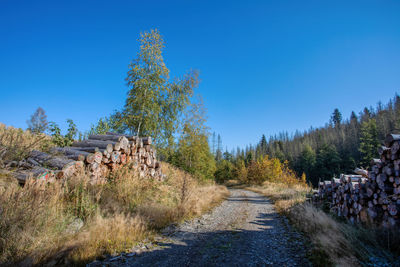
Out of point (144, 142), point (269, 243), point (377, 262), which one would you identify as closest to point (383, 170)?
point (377, 262)

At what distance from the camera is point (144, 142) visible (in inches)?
348

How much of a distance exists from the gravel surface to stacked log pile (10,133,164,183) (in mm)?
2831

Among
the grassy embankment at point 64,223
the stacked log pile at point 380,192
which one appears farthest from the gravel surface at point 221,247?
the stacked log pile at point 380,192

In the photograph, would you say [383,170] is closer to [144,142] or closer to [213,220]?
[213,220]

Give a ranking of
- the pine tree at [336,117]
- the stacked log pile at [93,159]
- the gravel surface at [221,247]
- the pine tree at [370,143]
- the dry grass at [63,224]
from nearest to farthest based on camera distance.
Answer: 1. the dry grass at [63,224]
2. the gravel surface at [221,247]
3. the stacked log pile at [93,159]
4. the pine tree at [370,143]
5. the pine tree at [336,117]

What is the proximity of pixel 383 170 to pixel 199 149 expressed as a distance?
38.7 ft

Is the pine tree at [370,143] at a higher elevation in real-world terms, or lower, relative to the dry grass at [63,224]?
higher

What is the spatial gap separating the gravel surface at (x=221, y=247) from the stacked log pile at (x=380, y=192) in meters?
1.71

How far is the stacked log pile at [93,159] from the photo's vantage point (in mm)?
4801

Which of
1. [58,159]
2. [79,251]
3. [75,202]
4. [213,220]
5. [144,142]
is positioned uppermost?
[144,142]

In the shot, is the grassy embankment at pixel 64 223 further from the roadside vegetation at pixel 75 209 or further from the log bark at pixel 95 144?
the log bark at pixel 95 144

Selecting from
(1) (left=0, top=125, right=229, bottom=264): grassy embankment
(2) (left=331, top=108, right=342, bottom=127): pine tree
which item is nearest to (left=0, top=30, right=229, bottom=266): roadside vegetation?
(1) (left=0, top=125, right=229, bottom=264): grassy embankment

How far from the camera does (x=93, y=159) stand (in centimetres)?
595

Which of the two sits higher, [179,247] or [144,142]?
[144,142]
